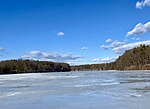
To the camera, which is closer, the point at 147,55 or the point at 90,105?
the point at 90,105

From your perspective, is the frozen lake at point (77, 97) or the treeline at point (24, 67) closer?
the frozen lake at point (77, 97)

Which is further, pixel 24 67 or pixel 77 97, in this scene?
pixel 24 67

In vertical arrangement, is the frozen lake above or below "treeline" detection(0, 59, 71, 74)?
below

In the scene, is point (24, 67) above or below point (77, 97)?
above

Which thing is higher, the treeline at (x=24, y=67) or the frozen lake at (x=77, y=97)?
the treeline at (x=24, y=67)

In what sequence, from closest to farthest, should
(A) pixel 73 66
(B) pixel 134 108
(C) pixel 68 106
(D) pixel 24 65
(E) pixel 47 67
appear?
(B) pixel 134 108 < (C) pixel 68 106 < (D) pixel 24 65 < (E) pixel 47 67 < (A) pixel 73 66

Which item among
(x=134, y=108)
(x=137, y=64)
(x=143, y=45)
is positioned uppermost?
(x=143, y=45)

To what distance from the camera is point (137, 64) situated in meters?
93.9

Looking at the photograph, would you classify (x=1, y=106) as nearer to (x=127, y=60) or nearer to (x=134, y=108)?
(x=134, y=108)

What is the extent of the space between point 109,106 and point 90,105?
0.67 m

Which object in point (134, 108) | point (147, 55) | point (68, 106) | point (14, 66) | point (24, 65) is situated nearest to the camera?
point (134, 108)

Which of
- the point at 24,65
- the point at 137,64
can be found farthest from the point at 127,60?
the point at 24,65

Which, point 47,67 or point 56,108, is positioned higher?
point 47,67

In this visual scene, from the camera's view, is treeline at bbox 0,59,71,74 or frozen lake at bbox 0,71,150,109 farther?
treeline at bbox 0,59,71,74
